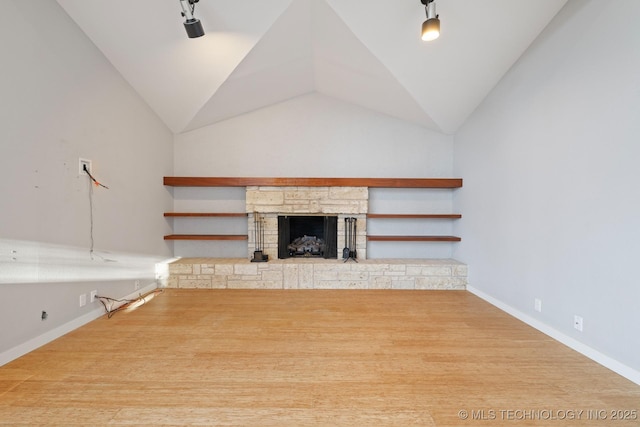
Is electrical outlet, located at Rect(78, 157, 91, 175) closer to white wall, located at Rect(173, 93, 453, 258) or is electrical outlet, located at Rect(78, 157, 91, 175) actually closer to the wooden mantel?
the wooden mantel

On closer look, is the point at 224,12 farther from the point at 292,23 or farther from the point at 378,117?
the point at 378,117

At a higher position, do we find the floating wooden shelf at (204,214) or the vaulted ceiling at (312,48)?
the vaulted ceiling at (312,48)

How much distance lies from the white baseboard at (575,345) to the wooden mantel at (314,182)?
5.56 ft

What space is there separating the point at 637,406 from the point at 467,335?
41.1 inches

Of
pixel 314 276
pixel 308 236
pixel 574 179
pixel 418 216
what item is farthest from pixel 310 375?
pixel 418 216

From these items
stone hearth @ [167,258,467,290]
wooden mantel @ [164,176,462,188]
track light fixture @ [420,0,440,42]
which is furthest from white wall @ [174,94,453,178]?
track light fixture @ [420,0,440,42]

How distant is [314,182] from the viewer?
4125 mm

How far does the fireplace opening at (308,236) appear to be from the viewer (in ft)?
14.2

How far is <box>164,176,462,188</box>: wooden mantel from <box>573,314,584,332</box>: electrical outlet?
86.6 inches

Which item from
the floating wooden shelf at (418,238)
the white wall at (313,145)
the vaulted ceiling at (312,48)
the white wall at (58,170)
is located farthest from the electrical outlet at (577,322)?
the white wall at (58,170)

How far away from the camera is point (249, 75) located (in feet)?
11.1

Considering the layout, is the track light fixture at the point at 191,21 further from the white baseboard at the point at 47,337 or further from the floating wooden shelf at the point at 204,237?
the white baseboard at the point at 47,337

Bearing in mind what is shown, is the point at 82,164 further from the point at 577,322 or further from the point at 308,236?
the point at 577,322

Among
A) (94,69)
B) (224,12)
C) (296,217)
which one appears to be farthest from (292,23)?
(296,217)
